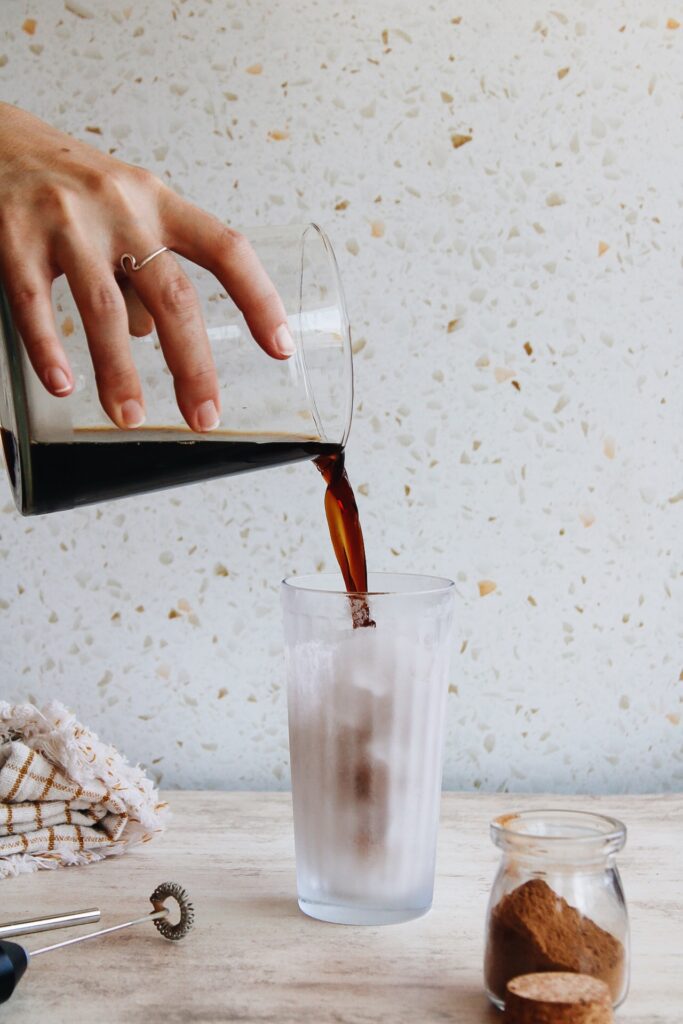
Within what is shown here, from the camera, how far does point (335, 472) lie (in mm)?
837

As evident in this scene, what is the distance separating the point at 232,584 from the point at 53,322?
22.7 inches

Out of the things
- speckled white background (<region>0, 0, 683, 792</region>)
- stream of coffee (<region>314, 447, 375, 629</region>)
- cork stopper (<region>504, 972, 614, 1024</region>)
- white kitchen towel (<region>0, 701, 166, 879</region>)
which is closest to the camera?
cork stopper (<region>504, 972, 614, 1024</region>)

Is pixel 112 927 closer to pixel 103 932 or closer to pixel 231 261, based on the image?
pixel 103 932

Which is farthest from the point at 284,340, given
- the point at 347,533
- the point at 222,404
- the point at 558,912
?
the point at 558,912

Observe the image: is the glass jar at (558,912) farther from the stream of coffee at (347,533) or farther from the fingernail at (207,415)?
the fingernail at (207,415)

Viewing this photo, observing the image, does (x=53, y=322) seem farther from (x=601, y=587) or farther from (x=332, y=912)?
(x=601, y=587)

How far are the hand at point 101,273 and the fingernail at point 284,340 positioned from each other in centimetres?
4

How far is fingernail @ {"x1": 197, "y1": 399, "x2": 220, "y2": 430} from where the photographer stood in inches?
26.2

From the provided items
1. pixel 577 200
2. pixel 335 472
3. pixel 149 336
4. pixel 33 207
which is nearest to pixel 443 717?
pixel 335 472

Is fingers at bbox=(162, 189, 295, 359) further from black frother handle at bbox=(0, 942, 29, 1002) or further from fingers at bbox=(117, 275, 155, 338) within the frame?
black frother handle at bbox=(0, 942, 29, 1002)

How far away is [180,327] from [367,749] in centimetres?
36

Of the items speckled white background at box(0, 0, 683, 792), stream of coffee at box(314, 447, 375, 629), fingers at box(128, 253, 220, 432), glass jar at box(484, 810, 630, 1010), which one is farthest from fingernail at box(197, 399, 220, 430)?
speckled white background at box(0, 0, 683, 792)

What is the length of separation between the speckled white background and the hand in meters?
Result: 0.50

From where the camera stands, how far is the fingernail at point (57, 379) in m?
0.64
